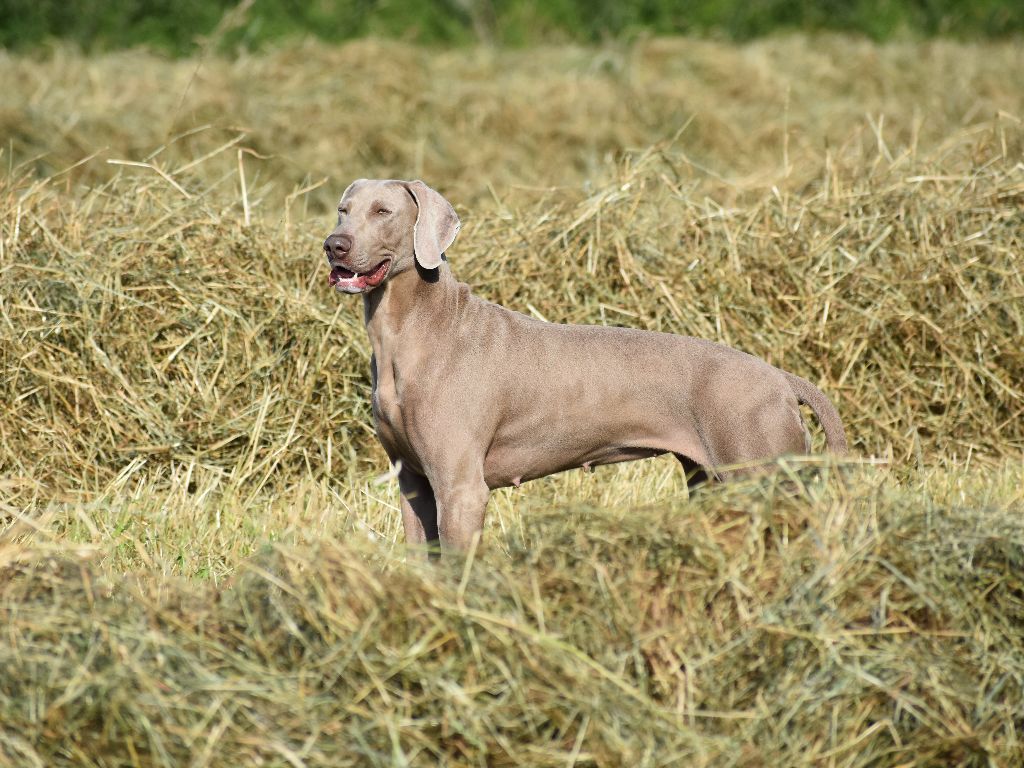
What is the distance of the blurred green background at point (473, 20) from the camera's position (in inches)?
517

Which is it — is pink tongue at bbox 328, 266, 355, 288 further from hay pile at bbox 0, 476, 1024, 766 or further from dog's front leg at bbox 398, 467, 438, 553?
hay pile at bbox 0, 476, 1024, 766

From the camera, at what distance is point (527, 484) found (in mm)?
5852

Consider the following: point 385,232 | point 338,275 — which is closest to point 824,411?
point 385,232

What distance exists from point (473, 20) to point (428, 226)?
1044 centimetres

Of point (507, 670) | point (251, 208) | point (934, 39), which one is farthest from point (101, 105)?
point (934, 39)

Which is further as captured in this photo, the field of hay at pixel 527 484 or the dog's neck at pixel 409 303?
the dog's neck at pixel 409 303

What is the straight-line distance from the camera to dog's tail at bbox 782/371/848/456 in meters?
4.75

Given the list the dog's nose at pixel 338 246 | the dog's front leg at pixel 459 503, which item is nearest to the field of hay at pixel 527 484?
the dog's front leg at pixel 459 503

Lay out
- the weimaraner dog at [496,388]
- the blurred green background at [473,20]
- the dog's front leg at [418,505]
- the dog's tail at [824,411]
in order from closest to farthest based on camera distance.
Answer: the weimaraner dog at [496,388], the dog's tail at [824,411], the dog's front leg at [418,505], the blurred green background at [473,20]

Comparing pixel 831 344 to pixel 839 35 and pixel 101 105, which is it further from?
pixel 839 35

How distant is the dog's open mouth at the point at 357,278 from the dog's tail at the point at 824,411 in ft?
4.87

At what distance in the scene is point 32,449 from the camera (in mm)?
5773

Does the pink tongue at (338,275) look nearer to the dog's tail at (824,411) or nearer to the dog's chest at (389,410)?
the dog's chest at (389,410)

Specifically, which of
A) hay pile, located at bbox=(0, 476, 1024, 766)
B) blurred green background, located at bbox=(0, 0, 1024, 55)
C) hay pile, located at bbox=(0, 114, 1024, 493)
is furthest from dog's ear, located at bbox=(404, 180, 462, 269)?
blurred green background, located at bbox=(0, 0, 1024, 55)
